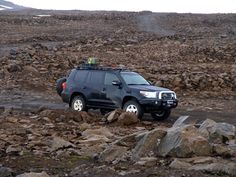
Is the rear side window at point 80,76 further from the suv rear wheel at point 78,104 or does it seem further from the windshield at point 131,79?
the windshield at point 131,79

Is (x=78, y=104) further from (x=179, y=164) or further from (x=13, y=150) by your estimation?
(x=179, y=164)

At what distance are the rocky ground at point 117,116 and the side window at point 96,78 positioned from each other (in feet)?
4.50

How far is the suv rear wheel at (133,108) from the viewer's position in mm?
Answer: 17203

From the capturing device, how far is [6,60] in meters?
34.2

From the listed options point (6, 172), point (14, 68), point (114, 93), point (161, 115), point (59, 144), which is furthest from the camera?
point (14, 68)

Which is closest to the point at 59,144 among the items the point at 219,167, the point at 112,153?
the point at 112,153

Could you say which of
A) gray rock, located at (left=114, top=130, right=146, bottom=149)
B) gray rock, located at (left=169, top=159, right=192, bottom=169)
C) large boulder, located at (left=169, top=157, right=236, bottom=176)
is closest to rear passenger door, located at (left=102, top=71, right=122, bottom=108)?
gray rock, located at (left=114, top=130, right=146, bottom=149)

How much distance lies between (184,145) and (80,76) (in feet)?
31.2

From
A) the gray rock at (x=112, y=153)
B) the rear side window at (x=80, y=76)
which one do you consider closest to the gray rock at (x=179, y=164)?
the gray rock at (x=112, y=153)

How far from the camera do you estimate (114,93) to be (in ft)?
58.9

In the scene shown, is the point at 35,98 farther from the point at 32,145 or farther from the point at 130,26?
the point at 130,26

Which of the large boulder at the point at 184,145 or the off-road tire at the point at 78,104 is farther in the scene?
the off-road tire at the point at 78,104

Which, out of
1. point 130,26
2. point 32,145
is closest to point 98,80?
point 32,145

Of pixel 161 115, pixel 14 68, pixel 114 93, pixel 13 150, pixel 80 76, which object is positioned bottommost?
pixel 14 68
